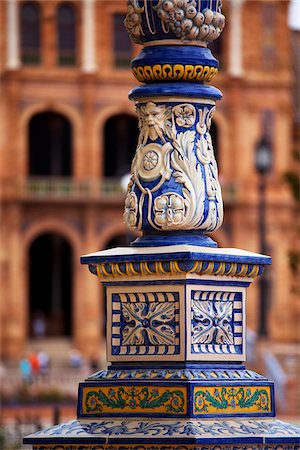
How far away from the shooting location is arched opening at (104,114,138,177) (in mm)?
73500

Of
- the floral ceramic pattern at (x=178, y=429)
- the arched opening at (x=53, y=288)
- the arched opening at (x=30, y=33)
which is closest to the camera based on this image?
the floral ceramic pattern at (x=178, y=429)

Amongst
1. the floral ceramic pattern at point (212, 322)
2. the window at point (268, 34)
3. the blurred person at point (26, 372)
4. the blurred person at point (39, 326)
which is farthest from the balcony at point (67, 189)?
the floral ceramic pattern at point (212, 322)

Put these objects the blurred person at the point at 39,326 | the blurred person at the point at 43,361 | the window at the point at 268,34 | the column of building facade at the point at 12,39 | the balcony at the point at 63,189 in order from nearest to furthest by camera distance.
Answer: the blurred person at the point at 43,361 → the blurred person at the point at 39,326 → the balcony at the point at 63,189 → the column of building facade at the point at 12,39 → the window at the point at 268,34

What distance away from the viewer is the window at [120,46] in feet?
235

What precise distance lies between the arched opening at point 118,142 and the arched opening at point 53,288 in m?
3.32

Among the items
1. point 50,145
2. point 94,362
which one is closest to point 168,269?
point 94,362

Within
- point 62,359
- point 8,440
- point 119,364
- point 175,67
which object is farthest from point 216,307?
point 62,359

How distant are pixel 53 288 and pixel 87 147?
5186 millimetres

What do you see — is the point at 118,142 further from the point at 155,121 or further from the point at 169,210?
the point at 169,210

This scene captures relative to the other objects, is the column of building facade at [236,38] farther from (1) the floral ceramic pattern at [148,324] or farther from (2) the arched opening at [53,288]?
(1) the floral ceramic pattern at [148,324]

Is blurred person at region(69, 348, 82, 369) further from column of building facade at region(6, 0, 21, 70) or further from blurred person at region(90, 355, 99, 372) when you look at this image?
column of building facade at region(6, 0, 21, 70)

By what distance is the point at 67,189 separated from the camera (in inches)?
2817

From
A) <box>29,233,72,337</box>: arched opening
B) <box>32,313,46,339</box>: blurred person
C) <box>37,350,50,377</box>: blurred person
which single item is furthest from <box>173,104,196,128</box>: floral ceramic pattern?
<box>29,233,72,337</box>: arched opening

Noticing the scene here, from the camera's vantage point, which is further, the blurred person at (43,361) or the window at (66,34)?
the window at (66,34)
